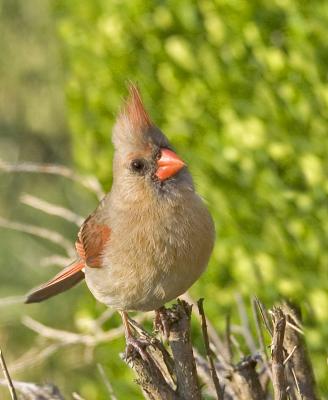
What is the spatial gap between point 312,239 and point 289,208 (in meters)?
0.18

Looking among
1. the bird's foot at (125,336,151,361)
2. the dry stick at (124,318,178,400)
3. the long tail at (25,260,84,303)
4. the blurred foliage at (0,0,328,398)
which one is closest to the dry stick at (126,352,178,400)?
the dry stick at (124,318,178,400)

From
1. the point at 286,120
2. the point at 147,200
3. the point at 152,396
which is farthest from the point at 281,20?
the point at 152,396

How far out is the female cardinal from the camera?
2699 mm

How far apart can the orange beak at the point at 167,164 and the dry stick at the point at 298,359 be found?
0.55m

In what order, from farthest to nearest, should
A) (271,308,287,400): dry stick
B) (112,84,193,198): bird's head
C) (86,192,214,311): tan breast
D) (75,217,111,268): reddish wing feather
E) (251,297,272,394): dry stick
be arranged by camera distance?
Result: (75,217,111,268): reddish wing feather, (112,84,193,198): bird's head, (86,192,214,311): tan breast, (251,297,272,394): dry stick, (271,308,287,400): dry stick

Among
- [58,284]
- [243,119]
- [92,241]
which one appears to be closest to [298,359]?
[92,241]

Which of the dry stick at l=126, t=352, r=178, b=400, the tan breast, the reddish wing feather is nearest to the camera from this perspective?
the dry stick at l=126, t=352, r=178, b=400

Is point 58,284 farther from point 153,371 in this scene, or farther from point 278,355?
point 278,355

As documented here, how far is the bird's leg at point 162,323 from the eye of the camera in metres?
2.50

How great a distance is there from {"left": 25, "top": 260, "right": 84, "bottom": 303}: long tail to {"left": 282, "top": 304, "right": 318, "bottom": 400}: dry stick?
1094 mm

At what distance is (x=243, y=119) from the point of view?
480 centimetres

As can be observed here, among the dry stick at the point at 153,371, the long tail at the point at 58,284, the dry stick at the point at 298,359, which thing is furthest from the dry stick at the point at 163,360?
the long tail at the point at 58,284

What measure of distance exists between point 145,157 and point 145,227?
8.7 inches

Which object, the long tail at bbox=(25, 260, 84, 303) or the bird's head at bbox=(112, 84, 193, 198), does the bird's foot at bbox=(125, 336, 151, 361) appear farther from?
the long tail at bbox=(25, 260, 84, 303)
